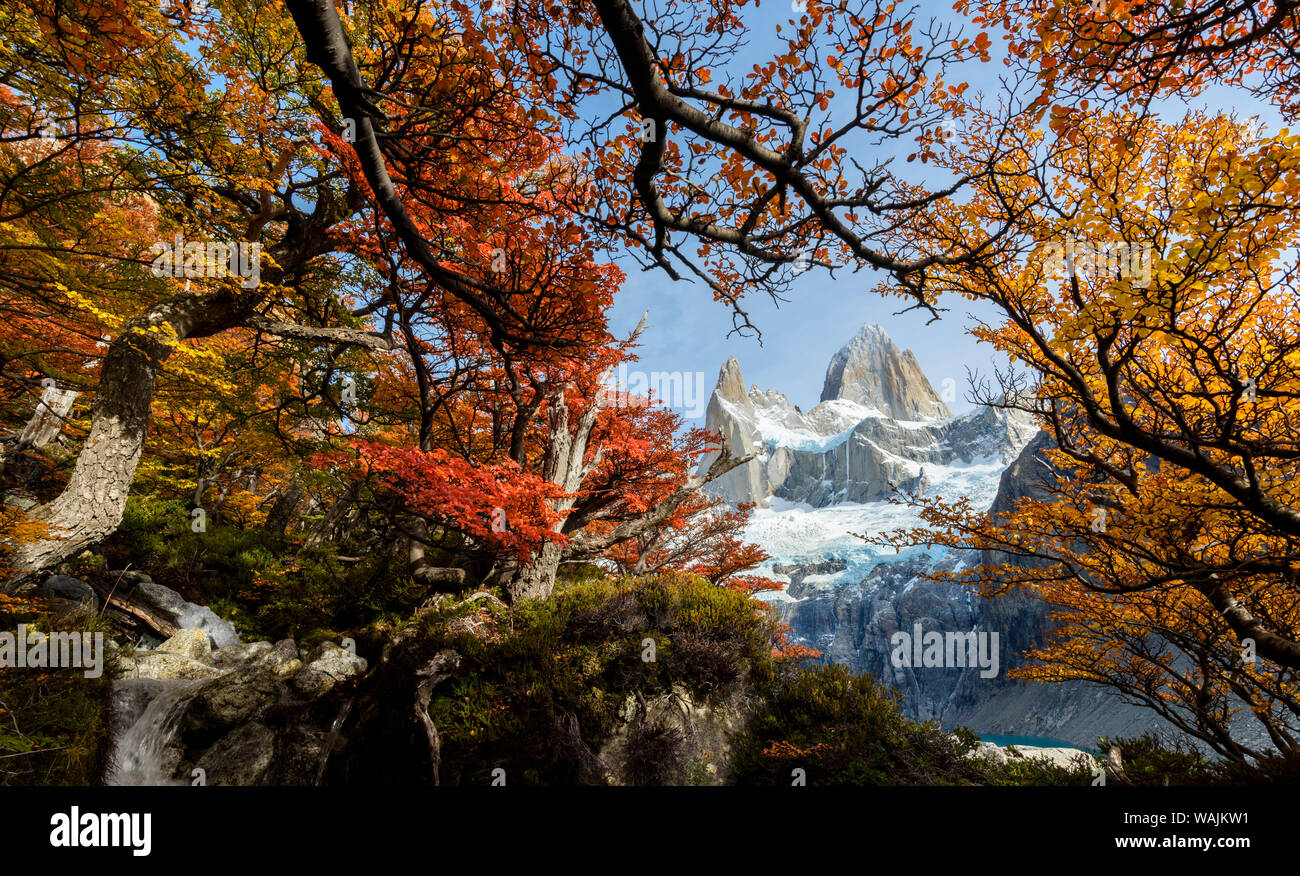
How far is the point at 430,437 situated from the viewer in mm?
7031

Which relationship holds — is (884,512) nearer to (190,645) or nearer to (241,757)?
(190,645)

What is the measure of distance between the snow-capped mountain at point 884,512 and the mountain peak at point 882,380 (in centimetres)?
34

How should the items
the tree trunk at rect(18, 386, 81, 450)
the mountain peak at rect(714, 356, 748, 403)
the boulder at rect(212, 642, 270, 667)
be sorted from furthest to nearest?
the mountain peak at rect(714, 356, 748, 403), the tree trunk at rect(18, 386, 81, 450), the boulder at rect(212, 642, 270, 667)

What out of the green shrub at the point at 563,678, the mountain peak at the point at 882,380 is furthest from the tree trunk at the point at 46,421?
the mountain peak at the point at 882,380

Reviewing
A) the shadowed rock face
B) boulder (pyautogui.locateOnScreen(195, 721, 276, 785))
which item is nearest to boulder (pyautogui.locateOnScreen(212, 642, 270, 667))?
boulder (pyautogui.locateOnScreen(195, 721, 276, 785))

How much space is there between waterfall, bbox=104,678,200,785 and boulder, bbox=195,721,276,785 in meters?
0.28

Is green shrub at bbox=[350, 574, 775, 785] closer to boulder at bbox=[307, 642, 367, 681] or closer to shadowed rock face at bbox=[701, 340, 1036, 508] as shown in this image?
boulder at bbox=[307, 642, 367, 681]

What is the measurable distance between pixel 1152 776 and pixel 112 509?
1341 centimetres

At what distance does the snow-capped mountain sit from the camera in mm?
47781

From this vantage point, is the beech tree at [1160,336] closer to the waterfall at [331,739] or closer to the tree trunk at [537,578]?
the tree trunk at [537,578]

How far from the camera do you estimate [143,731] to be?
5836mm
